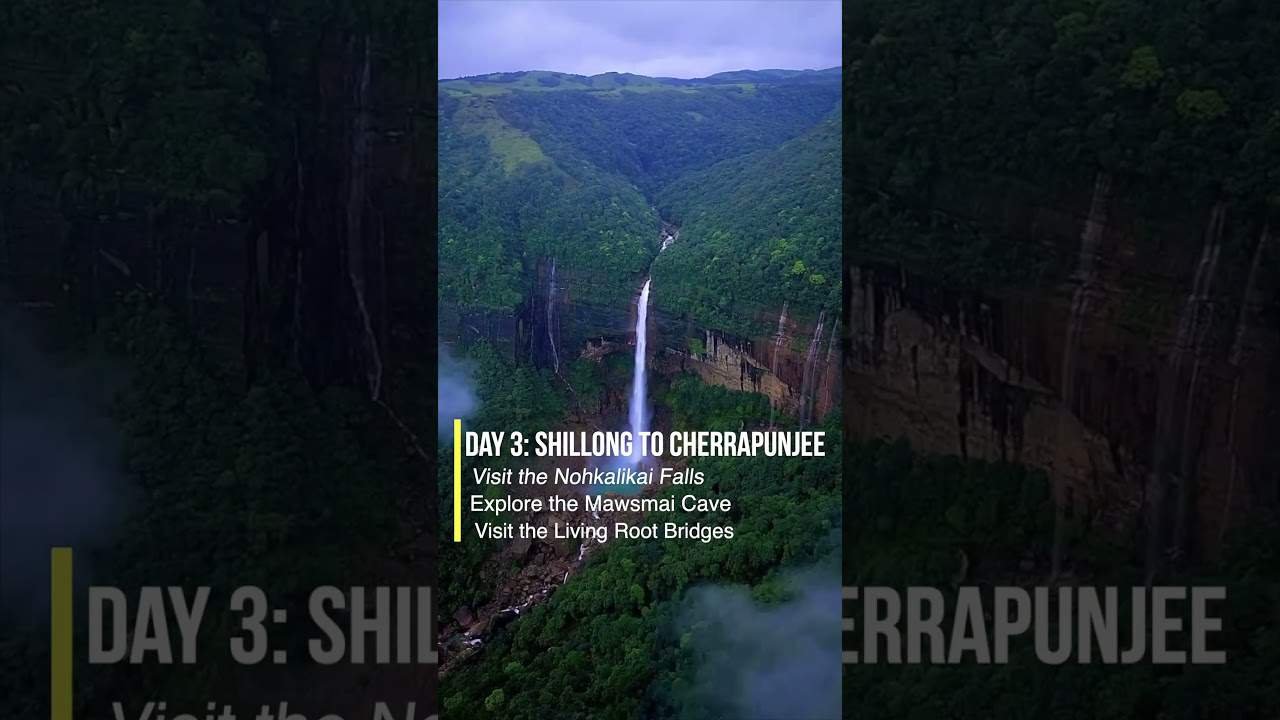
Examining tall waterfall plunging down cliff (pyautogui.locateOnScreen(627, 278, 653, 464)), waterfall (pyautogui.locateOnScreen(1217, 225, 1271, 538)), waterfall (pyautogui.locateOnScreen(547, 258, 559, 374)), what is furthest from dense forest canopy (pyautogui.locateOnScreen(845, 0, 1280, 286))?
waterfall (pyautogui.locateOnScreen(547, 258, 559, 374))

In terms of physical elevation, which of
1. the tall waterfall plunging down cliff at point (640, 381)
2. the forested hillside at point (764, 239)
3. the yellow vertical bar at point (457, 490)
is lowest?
the yellow vertical bar at point (457, 490)

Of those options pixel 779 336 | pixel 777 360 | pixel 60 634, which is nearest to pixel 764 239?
pixel 779 336

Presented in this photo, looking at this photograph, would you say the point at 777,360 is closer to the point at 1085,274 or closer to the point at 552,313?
the point at 552,313

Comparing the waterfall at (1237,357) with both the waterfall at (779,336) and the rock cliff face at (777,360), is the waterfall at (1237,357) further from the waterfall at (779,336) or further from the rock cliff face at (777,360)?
the waterfall at (779,336)

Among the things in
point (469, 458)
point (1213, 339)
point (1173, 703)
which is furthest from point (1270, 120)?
point (469, 458)

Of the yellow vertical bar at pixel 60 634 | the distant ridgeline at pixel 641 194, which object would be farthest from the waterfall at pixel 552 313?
the yellow vertical bar at pixel 60 634

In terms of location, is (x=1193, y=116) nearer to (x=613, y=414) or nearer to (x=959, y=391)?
(x=959, y=391)

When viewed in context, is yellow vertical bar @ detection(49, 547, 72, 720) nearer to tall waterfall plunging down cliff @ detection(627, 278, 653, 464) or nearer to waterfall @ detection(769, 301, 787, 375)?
tall waterfall plunging down cliff @ detection(627, 278, 653, 464)
